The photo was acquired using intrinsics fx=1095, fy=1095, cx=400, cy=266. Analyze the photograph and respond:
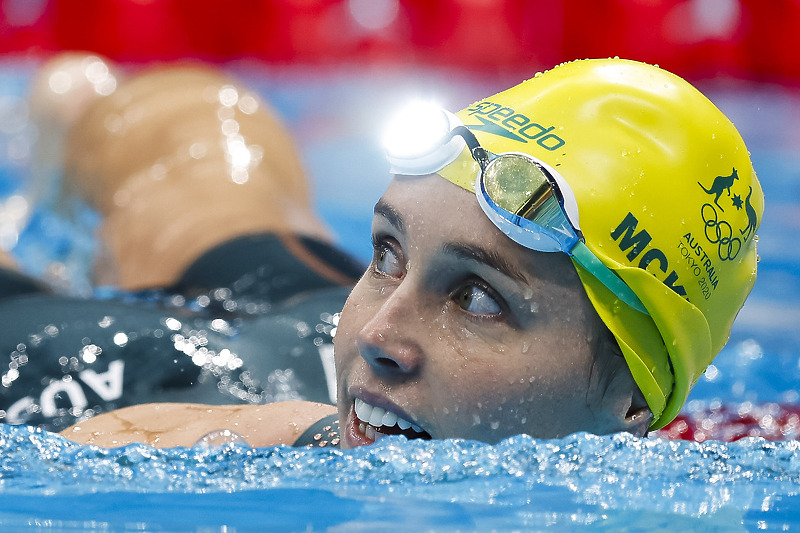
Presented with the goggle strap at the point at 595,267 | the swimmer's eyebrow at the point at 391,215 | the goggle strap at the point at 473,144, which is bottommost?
the goggle strap at the point at 595,267

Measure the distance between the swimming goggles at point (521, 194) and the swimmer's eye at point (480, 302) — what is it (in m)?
0.09

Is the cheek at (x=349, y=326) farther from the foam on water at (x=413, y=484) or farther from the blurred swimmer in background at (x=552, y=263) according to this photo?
the foam on water at (x=413, y=484)

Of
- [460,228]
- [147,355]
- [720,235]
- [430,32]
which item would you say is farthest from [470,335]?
[430,32]

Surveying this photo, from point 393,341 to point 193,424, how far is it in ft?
2.15

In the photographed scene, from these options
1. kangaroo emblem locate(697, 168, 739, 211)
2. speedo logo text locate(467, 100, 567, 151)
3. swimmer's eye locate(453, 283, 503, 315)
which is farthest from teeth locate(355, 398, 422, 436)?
kangaroo emblem locate(697, 168, 739, 211)

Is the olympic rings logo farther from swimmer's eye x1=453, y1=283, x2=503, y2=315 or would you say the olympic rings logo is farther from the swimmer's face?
swimmer's eye x1=453, y1=283, x2=503, y2=315

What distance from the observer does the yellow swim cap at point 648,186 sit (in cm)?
164

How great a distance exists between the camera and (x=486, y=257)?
159 centimetres

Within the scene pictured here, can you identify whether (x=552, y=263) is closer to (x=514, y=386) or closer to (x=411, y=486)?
(x=514, y=386)

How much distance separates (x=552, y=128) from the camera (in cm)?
170

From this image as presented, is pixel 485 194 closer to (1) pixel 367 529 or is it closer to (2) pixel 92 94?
(1) pixel 367 529

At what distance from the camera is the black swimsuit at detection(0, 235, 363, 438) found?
7.72 feet

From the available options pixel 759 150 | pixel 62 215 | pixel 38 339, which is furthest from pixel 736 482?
pixel 759 150

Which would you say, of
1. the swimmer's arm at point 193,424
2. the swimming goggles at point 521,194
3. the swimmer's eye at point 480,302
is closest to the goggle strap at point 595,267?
the swimming goggles at point 521,194
